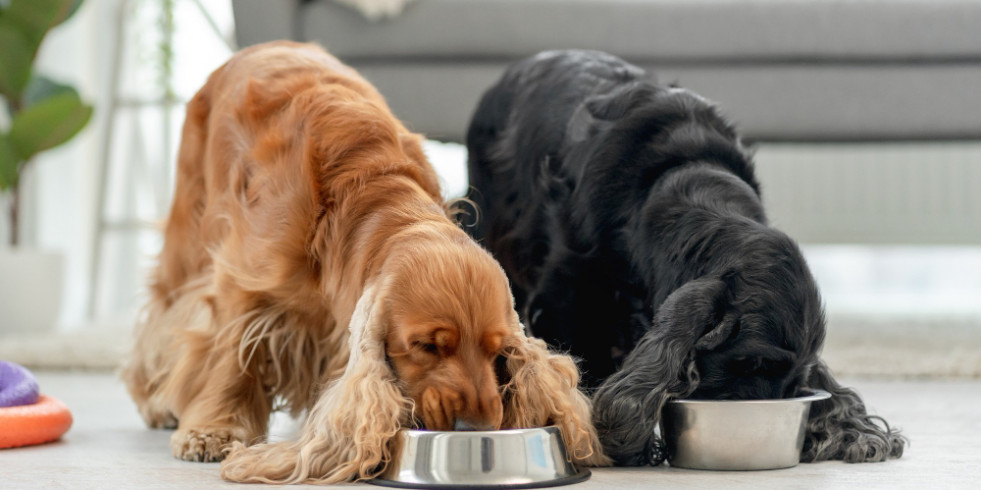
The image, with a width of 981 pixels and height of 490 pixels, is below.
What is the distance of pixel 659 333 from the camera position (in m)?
1.89

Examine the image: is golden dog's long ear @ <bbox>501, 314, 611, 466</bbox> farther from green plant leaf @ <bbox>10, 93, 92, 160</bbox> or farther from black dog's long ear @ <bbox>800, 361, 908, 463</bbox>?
green plant leaf @ <bbox>10, 93, 92, 160</bbox>

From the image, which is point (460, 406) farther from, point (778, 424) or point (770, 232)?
point (770, 232)

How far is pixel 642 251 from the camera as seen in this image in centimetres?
218

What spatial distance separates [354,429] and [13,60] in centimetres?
295

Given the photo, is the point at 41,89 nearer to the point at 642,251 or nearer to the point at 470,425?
the point at 642,251

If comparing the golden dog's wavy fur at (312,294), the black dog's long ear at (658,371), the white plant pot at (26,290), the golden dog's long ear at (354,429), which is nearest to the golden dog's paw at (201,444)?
the golden dog's wavy fur at (312,294)

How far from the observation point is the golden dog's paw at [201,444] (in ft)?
6.67

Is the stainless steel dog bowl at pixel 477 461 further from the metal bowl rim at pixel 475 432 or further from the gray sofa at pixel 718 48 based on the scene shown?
the gray sofa at pixel 718 48

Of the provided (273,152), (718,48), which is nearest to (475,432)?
(273,152)

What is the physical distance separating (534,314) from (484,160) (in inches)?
25.1

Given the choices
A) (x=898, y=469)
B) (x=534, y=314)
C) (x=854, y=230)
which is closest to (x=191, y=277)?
(x=534, y=314)

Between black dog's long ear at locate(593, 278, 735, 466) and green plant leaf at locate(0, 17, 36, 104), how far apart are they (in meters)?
3.00

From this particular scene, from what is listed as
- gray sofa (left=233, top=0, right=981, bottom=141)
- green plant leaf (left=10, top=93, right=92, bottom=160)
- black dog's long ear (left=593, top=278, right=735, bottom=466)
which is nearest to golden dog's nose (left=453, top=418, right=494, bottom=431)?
black dog's long ear (left=593, top=278, right=735, bottom=466)

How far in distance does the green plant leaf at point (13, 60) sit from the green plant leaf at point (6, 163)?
0.67ft
